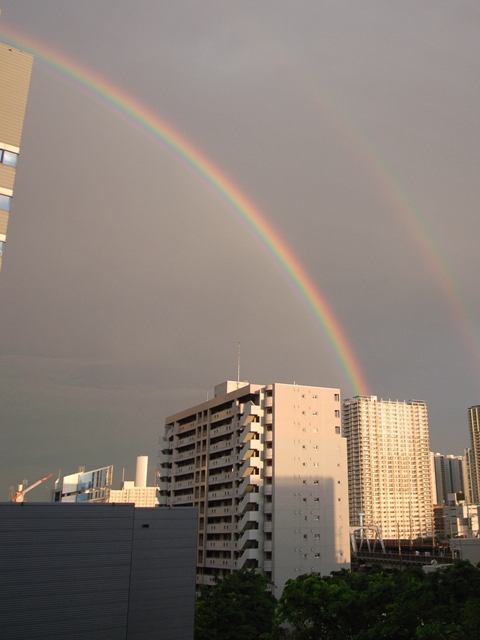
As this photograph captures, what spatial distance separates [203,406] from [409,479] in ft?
404

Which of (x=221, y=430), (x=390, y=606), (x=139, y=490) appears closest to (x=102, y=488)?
(x=139, y=490)

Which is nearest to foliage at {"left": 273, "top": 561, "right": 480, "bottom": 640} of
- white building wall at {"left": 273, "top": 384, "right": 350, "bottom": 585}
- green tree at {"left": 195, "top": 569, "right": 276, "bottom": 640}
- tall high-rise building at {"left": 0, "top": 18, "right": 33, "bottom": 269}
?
green tree at {"left": 195, "top": 569, "right": 276, "bottom": 640}

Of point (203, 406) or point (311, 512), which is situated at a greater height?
point (203, 406)

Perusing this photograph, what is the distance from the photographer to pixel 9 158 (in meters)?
26.9

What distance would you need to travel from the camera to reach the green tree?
3481cm

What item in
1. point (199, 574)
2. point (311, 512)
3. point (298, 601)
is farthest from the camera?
point (199, 574)

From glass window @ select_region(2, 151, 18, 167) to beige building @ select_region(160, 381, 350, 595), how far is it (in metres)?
36.8

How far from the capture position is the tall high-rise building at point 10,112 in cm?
2622

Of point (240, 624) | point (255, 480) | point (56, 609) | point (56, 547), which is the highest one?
point (255, 480)

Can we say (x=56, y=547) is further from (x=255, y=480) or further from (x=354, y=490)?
(x=354, y=490)

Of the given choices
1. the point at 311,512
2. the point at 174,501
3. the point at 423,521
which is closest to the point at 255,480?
the point at 311,512

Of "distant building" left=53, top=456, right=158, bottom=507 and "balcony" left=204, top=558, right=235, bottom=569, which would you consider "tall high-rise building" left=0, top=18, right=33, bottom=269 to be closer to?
"balcony" left=204, top=558, right=235, bottom=569

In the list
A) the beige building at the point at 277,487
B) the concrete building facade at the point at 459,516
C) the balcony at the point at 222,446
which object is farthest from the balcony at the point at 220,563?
the concrete building facade at the point at 459,516

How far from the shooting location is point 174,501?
236 feet
